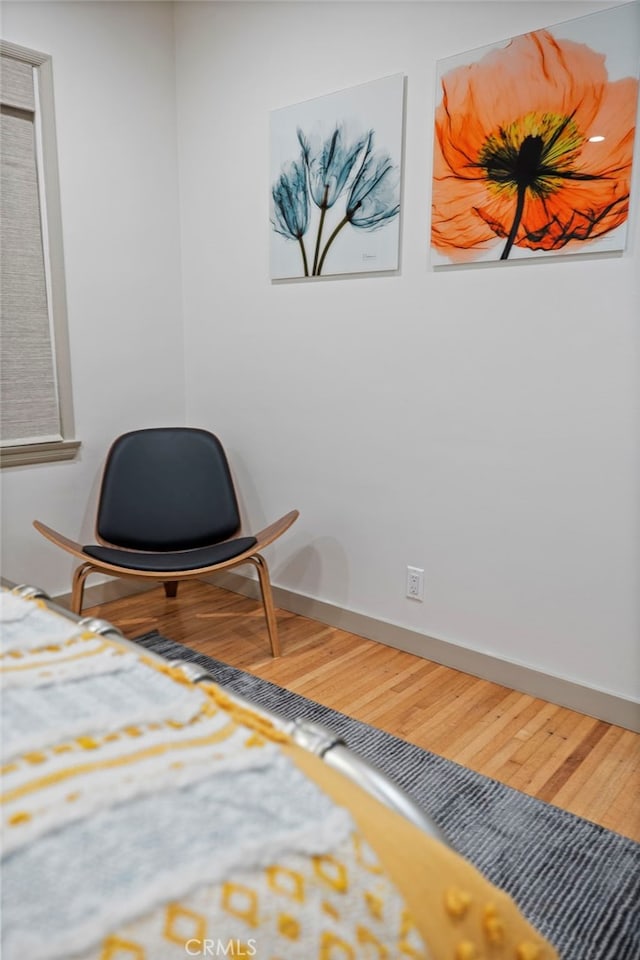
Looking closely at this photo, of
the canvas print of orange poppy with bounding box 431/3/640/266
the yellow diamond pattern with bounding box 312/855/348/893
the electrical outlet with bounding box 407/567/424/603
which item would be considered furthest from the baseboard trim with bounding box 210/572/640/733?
the yellow diamond pattern with bounding box 312/855/348/893

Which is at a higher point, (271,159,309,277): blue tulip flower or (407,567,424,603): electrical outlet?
(271,159,309,277): blue tulip flower

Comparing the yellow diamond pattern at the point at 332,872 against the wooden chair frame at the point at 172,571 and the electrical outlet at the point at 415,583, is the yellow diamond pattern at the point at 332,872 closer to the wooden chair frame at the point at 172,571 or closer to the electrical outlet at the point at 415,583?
the wooden chair frame at the point at 172,571

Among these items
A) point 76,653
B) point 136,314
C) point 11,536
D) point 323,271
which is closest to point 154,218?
point 136,314

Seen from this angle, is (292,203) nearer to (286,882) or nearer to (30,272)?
(30,272)

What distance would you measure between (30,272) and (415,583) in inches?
77.0

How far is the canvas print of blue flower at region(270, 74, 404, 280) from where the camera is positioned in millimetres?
2521

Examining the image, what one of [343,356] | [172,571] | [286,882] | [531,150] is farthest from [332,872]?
[343,356]

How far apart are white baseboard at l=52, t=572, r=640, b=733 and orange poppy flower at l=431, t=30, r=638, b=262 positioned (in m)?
1.39

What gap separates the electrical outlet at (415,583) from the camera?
2.67 meters

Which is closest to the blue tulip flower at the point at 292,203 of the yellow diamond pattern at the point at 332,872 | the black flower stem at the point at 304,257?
the black flower stem at the point at 304,257

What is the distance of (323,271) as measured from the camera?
2.78 meters

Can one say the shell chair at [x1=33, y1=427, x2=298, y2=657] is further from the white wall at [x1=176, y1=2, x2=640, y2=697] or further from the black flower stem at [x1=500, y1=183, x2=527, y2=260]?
the black flower stem at [x1=500, y1=183, x2=527, y2=260]

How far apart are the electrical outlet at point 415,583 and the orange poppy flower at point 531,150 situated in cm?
115

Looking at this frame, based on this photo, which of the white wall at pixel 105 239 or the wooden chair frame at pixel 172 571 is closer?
the wooden chair frame at pixel 172 571
